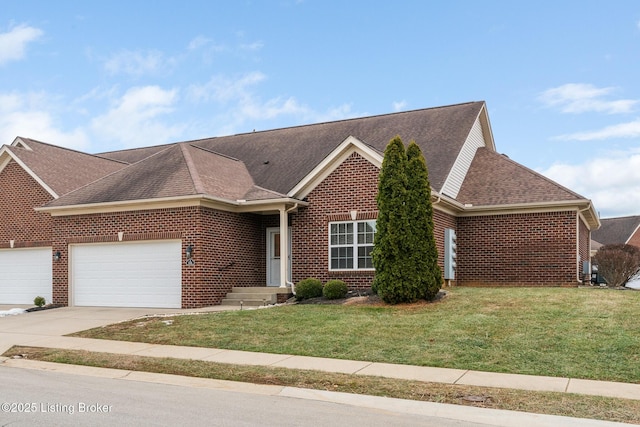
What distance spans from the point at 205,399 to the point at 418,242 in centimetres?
885

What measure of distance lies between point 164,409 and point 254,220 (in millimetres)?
13530

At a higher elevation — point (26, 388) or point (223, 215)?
point (223, 215)

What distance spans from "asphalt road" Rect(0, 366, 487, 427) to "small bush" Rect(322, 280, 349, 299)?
8.80 m

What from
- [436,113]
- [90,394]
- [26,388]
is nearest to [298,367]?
[90,394]

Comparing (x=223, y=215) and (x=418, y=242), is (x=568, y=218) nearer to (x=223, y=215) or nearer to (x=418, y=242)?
(x=418, y=242)

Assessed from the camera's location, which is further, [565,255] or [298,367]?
[565,255]

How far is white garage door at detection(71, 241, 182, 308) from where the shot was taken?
1888cm

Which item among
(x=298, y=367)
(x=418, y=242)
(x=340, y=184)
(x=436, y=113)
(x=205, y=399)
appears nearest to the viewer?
(x=205, y=399)

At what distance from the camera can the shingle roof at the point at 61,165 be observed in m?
22.6

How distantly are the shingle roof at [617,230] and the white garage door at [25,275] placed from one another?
4301 centimetres

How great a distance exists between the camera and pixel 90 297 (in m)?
20.2

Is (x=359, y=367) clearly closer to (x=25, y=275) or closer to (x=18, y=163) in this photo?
(x=25, y=275)

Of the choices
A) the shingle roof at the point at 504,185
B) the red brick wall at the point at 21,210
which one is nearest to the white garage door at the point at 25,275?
the red brick wall at the point at 21,210

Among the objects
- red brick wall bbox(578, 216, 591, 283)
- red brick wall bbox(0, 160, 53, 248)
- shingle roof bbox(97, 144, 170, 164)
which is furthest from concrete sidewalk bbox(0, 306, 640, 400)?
red brick wall bbox(578, 216, 591, 283)
